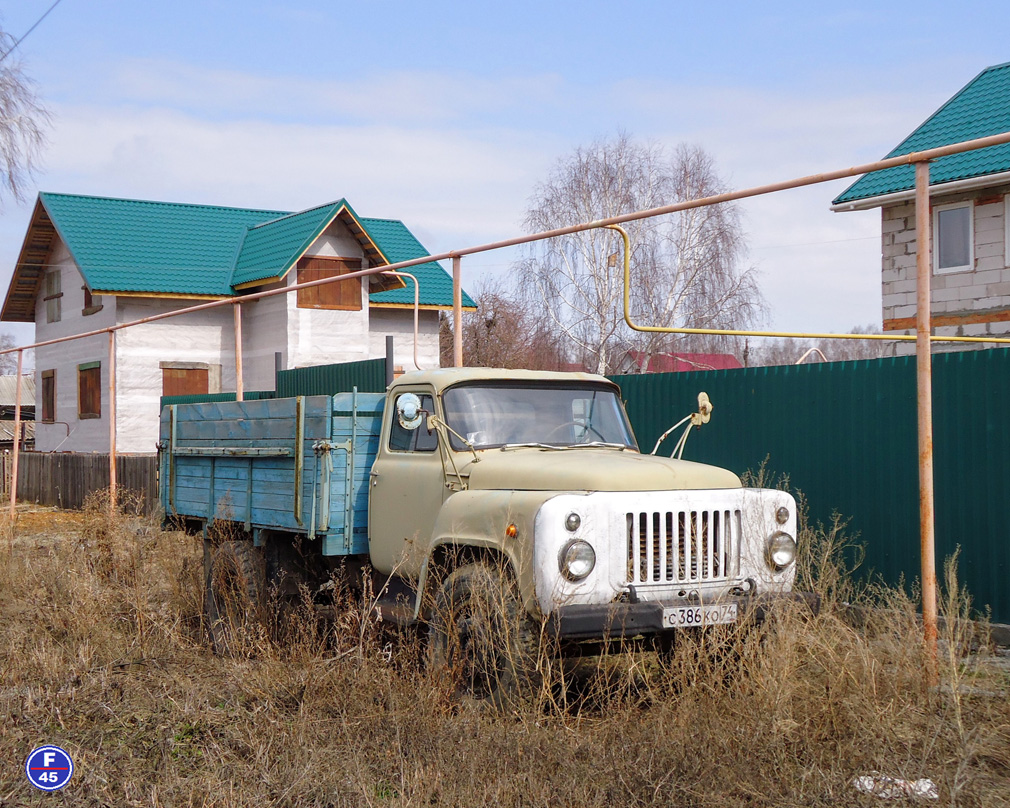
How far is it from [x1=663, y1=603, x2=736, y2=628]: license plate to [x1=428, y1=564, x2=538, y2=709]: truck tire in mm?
685

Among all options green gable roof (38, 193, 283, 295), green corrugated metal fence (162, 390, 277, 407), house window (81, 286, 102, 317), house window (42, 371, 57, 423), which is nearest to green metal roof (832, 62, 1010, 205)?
green corrugated metal fence (162, 390, 277, 407)

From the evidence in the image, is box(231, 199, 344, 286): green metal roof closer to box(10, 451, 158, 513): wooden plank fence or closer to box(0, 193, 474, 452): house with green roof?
box(0, 193, 474, 452): house with green roof

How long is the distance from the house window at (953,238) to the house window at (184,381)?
16.3 metres

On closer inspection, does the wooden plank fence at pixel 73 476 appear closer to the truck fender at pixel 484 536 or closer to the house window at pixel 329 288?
the house window at pixel 329 288

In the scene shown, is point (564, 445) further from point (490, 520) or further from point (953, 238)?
point (953, 238)

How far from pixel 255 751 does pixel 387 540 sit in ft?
7.66

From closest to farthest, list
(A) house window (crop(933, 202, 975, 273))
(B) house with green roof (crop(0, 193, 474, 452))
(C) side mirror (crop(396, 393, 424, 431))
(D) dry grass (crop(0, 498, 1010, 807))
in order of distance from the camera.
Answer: (D) dry grass (crop(0, 498, 1010, 807)) → (C) side mirror (crop(396, 393, 424, 431)) → (A) house window (crop(933, 202, 975, 273)) → (B) house with green roof (crop(0, 193, 474, 452))

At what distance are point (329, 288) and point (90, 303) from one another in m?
6.18

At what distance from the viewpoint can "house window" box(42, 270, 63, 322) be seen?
94.1ft

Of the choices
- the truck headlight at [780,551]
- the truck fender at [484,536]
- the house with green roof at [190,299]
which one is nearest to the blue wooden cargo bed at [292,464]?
the truck fender at [484,536]

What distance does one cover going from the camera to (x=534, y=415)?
6.89 m

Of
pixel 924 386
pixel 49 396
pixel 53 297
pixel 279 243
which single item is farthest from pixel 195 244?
pixel 924 386

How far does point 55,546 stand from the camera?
11.1 metres

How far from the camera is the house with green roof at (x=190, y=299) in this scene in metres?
25.0
